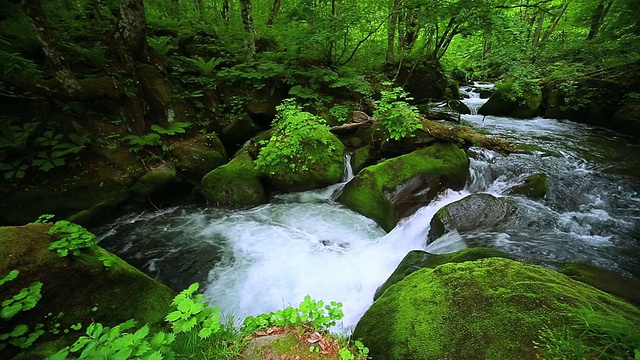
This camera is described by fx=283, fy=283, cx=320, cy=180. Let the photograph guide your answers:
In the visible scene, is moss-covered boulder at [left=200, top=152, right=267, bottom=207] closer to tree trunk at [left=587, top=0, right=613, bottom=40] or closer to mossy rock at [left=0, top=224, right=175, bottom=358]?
mossy rock at [left=0, top=224, right=175, bottom=358]

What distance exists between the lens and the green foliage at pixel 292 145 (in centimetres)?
635

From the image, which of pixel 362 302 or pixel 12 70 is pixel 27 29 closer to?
pixel 12 70

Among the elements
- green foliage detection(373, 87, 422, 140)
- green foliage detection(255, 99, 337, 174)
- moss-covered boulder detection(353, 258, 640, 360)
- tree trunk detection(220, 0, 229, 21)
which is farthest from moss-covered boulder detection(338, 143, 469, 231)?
tree trunk detection(220, 0, 229, 21)

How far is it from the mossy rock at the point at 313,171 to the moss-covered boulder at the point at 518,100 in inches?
363

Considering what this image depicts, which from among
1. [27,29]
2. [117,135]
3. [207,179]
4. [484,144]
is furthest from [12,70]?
[484,144]

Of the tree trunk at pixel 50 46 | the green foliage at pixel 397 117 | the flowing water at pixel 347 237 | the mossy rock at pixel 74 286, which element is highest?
the tree trunk at pixel 50 46

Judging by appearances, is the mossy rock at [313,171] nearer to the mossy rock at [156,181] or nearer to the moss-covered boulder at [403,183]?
the moss-covered boulder at [403,183]

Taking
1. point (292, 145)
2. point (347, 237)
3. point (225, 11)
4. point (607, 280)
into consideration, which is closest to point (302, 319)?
point (347, 237)

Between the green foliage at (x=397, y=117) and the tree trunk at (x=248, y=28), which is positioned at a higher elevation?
the tree trunk at (x=248, y=28)

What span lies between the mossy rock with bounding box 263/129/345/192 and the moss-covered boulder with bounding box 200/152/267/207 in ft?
1.47

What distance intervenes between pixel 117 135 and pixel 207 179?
2.07 m

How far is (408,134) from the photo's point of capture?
662cm

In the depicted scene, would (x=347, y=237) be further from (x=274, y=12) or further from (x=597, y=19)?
(x=597, y=19)

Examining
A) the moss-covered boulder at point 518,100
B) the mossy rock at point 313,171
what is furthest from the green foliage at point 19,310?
the moss-covered boulder at point 518,100
